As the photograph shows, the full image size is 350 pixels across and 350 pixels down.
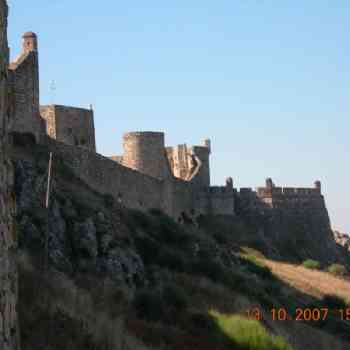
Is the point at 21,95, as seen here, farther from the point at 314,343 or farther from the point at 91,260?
the point at 314,343

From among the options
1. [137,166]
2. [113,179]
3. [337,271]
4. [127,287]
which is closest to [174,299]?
[127,287]

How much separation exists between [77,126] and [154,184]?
14.2 feet

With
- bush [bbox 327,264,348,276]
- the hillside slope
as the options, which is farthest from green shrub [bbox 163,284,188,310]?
bush [bbox 327,264,348,276]

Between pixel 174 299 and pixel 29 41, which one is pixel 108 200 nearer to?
pixel 29 41

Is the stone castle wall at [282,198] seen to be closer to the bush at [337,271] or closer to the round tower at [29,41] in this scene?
the bush at [337,271]

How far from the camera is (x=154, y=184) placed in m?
37.3

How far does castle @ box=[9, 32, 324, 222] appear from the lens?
24.3 m

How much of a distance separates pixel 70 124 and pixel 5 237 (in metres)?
30.6

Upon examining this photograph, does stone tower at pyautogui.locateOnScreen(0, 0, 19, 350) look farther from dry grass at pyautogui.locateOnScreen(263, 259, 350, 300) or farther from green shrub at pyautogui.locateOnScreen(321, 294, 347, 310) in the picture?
dry grass at pyautogui.locateOnScreen(263, 259, 350, 300)

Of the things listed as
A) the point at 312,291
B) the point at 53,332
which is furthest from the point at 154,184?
the point at 53,332

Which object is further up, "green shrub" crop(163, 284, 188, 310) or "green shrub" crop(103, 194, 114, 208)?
"green shrub" crop(103, 194, 114, 208)

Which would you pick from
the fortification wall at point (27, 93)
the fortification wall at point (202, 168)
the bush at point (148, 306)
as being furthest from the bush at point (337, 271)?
the bush at point (148, 306)
